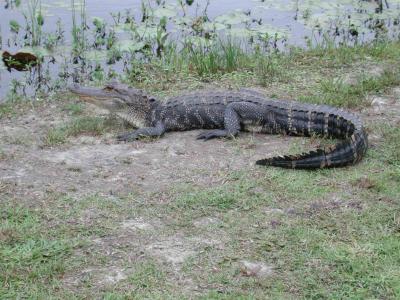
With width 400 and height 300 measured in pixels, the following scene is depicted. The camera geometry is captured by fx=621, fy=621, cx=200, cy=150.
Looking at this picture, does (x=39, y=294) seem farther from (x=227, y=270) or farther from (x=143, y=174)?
(x=143, y=174)

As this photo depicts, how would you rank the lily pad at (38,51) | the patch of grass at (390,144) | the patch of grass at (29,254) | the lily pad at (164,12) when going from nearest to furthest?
1. the patch of grass at (29,254)
2. the patch of grass at (390,144)
3. the lily pad at (38,51)
4. the lily pad at (164,12)

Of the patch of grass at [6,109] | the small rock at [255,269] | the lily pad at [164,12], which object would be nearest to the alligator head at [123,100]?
the patch of grass at [6,109]

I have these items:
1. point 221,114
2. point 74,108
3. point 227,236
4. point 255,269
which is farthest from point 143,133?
point 255,269

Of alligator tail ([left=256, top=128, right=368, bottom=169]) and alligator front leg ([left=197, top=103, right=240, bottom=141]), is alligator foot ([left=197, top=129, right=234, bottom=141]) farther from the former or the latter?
alligator tail ([left=256, top=128, right=368, bottom=169])

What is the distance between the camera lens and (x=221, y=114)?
5992 mm

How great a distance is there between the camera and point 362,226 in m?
4.11

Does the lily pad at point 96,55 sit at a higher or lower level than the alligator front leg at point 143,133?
higher

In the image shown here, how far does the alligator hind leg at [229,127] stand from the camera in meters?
5.74

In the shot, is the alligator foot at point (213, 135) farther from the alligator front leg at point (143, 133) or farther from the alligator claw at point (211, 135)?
the alligator front leg at point (143, 133)

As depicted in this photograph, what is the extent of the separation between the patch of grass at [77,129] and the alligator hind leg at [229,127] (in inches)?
38.9

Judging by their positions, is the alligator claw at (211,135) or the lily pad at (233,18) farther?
the lily pad at (233,18)

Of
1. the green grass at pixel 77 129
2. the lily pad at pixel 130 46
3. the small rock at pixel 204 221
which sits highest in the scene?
the lily pad at pixel 130 46

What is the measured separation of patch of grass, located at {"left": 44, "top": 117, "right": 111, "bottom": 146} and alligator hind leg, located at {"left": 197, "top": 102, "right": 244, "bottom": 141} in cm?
99

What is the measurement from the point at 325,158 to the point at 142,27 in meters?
5.26
